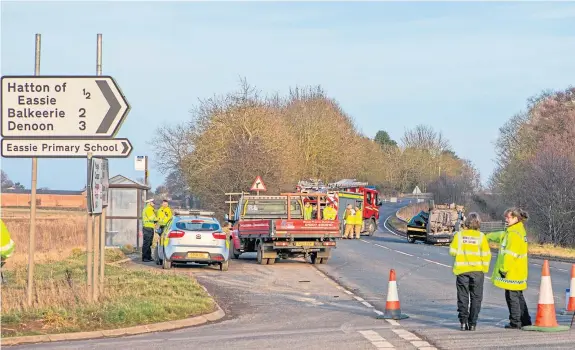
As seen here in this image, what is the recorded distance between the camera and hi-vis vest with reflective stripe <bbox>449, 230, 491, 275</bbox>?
508 inches

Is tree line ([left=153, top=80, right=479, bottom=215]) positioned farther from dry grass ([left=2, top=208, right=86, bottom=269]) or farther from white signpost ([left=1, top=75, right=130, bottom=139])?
white signpost ([left=1, top=75, right=130, bottom=139])

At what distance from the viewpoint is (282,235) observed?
1032 inches

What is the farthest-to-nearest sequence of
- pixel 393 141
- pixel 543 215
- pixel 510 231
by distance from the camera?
pixel 393 141
pixel 543 215
pixel 510 231

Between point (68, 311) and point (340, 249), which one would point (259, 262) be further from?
point (68, 311)

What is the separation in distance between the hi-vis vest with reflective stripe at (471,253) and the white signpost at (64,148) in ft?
19.1

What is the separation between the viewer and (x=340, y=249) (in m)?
37.1

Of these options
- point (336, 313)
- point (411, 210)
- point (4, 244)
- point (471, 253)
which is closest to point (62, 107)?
point (4, 244)

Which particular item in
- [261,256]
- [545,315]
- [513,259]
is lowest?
[545,315]

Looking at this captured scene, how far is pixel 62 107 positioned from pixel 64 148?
683mm

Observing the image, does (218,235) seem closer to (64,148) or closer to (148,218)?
(148,218)

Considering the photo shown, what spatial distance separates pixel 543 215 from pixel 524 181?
9.03 ft

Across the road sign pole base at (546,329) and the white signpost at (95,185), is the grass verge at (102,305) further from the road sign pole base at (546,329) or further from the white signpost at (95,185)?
the road sign pole base at (546,329)

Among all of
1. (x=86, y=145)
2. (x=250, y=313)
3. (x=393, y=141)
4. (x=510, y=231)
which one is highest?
(x=393, y=141)

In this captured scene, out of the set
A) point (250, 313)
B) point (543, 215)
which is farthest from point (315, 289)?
point (543, 215)
